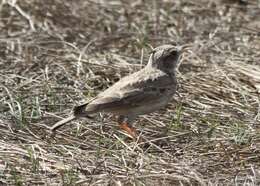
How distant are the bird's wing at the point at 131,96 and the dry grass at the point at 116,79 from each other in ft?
0.92

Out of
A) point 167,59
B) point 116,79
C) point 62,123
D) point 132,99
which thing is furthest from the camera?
point 116,79

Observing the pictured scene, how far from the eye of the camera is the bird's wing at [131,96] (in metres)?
7.39

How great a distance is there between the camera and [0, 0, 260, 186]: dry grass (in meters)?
6.61

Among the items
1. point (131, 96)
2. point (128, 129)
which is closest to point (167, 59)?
point (131, 96)

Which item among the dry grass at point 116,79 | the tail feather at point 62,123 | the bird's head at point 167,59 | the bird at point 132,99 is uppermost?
the bird's head at point 167,59

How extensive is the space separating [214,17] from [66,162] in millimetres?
5454

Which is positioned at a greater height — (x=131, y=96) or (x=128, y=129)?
(x=131, y=96)

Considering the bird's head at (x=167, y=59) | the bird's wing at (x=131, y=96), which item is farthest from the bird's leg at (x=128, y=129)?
the bird's head at (x=167, y=59)

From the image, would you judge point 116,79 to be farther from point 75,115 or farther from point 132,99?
point 75,115

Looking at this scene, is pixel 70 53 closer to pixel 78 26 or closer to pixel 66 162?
pixel 78 26

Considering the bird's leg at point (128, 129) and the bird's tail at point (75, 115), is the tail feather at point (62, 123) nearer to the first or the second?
the bird's tail at point (75, 115)

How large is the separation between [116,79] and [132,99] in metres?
1.67

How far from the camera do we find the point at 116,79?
30.2ft

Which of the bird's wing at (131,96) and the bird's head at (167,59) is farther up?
the bird's head at (167,59)
